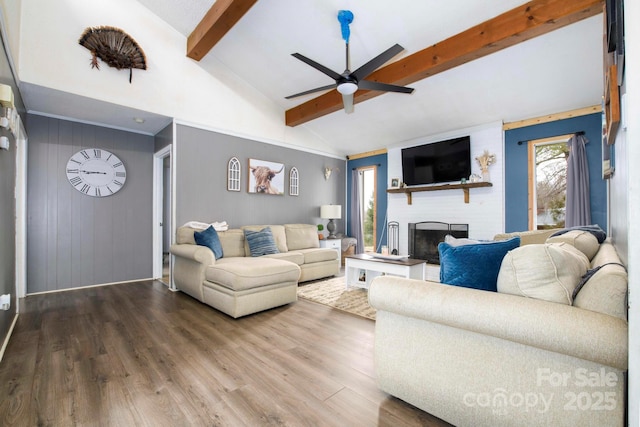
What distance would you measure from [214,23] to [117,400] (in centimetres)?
385

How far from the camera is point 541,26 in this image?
273 centimetres

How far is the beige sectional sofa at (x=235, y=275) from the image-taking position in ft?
9.98

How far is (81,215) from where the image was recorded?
4184 millimetres

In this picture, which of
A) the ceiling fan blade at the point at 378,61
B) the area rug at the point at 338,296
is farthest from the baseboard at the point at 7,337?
the ceiling fan blade at the point at 378,61

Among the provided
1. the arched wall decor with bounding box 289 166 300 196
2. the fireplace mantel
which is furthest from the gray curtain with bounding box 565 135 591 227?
the arched wall decor with bounding box 289 166 300 196

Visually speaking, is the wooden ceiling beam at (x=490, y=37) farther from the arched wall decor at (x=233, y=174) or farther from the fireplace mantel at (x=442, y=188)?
the arched wall decor at (x=233, y=174)

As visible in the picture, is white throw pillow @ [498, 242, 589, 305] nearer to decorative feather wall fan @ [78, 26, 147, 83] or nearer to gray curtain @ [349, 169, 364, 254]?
decorative feather wall fan @ [78, 26, 147, 83]

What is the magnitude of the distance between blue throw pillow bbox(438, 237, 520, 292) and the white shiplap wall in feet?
11.7

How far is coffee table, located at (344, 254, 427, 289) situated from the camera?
3.43 m

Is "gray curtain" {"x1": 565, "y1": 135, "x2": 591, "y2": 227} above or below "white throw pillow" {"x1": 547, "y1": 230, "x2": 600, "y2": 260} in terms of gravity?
above

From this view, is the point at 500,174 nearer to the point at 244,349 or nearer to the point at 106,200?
the point at 244,349

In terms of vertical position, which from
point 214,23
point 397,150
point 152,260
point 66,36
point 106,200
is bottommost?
point 152,260

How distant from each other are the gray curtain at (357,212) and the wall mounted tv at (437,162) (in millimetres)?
1267

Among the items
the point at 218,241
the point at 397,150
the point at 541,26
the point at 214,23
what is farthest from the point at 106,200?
the point at 541,26
